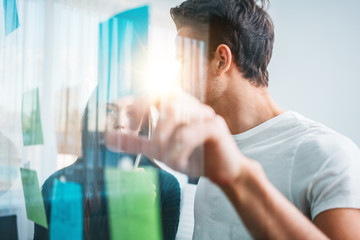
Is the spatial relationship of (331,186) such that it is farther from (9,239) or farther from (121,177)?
(9,239)

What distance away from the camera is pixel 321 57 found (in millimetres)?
1340

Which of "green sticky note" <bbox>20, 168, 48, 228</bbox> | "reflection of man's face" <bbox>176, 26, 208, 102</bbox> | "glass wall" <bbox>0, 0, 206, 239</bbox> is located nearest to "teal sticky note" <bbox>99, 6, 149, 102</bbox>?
"glass wall" <bbox>0, 0, 206, 239</bbox>

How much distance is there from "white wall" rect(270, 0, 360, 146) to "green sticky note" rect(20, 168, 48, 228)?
0.93 metres

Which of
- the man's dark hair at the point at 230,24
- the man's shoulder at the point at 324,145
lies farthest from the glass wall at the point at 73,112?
the man's shoulder at the point at 324,145

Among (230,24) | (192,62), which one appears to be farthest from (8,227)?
(230,24)

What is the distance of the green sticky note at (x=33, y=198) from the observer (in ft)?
1.89

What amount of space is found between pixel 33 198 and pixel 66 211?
0.07 m

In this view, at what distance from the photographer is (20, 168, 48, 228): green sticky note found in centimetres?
57

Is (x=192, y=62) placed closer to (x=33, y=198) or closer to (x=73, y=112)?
(x=73, y=112)

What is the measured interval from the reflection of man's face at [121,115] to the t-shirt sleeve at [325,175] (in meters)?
0.37

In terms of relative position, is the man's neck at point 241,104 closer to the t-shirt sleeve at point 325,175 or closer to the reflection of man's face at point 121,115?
the t-shirt sleeve at point 325,175

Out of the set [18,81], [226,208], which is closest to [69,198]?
[18,81]

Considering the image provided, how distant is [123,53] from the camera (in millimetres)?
669

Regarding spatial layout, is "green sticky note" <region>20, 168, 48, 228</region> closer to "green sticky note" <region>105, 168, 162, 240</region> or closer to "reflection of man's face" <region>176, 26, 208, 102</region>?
"green sticky note" <region>105, 168, 162, 240</region>
